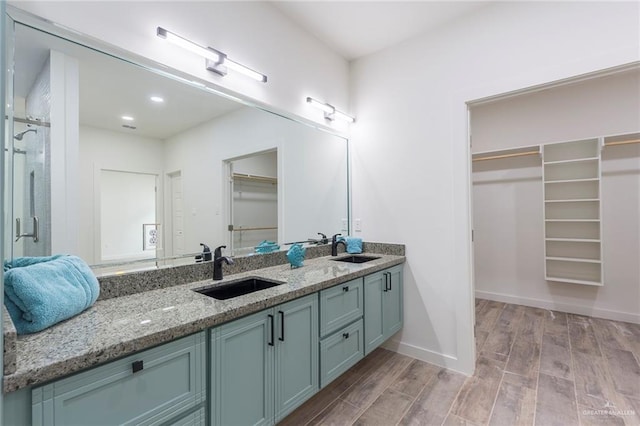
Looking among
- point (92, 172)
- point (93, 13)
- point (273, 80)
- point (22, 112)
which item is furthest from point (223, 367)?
point (273, 80)

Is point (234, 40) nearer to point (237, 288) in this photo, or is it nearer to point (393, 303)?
point (237, 288)

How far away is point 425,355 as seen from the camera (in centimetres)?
254

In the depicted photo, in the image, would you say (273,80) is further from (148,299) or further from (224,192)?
(148,299)

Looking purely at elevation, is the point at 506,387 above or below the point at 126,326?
below

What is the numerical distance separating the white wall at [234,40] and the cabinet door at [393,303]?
4.99 feet

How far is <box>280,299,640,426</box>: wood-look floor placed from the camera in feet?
5.93

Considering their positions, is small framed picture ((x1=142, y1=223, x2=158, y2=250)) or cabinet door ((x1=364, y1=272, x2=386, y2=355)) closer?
small framed picture ((x1=142, y1=223, x2=158, y2=250))

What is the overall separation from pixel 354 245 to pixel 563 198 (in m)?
2.83

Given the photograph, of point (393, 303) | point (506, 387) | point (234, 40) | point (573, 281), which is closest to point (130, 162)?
point (234, 40)

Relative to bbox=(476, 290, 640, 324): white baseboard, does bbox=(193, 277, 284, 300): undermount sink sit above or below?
above

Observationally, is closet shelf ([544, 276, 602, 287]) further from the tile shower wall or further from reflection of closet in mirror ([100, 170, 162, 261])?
the tile shower wall

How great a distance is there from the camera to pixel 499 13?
2191 millimetres

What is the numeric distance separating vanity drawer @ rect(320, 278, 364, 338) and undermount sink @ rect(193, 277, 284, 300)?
32 cm

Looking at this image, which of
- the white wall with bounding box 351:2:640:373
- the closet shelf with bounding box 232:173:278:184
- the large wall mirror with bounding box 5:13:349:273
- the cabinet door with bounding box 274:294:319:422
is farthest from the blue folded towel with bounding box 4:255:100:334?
the white wall with bounding box 351:2:640:373
